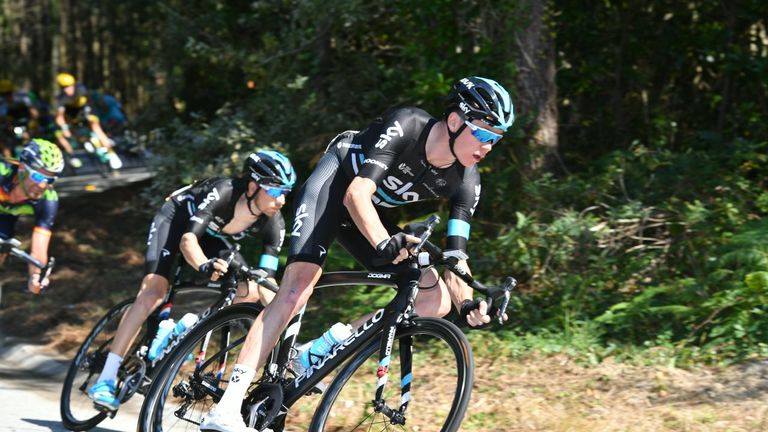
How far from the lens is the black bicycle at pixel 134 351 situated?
626cm

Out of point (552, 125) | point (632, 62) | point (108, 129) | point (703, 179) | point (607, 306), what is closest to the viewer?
point (607, 306)

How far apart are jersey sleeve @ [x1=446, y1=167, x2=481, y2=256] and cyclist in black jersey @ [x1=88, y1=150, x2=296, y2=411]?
1387 millimetres

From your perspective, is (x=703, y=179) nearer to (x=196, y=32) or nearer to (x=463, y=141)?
(x=463, y=141)

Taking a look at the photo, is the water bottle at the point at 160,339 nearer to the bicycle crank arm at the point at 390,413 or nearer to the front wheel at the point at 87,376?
the front wheel at the point at 87,376

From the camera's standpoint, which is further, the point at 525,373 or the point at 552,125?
the point at 552,125

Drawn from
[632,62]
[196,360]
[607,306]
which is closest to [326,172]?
[196,360]

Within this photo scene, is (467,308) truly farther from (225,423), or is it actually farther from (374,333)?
(225,423)

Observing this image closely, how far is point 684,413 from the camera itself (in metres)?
5.78

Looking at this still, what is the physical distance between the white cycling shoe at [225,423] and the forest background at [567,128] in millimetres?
2931

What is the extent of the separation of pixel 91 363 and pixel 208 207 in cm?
153

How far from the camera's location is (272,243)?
6570 millimetres

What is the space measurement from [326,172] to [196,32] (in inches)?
305

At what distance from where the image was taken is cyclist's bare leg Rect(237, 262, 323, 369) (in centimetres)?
511

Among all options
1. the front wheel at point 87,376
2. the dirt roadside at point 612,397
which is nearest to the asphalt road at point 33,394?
the front wheel at point 87,376
